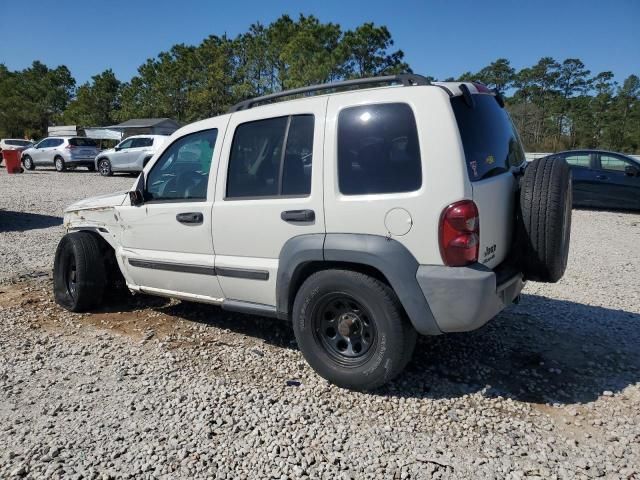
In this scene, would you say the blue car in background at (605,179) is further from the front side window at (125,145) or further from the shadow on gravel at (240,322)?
the front side window at (125,145)

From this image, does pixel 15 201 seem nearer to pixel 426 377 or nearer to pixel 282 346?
pixel 282 346

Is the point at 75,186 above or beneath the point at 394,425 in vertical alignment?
above

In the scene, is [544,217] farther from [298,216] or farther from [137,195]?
[137,195]

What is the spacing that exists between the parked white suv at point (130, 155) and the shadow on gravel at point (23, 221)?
8882mm

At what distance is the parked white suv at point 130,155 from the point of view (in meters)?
19.4

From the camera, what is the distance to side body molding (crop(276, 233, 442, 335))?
2.78 meters

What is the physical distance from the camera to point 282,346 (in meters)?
3.92

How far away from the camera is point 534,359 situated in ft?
11.7

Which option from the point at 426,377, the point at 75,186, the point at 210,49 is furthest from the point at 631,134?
the point at 426,377

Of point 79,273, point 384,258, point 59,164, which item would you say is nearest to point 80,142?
point 59,164

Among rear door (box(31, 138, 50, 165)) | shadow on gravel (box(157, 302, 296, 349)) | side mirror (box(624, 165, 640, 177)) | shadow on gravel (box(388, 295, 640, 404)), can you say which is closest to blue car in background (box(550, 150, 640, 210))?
side mirror (box(624, 165, 640, 177))

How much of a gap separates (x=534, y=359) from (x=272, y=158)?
251cm

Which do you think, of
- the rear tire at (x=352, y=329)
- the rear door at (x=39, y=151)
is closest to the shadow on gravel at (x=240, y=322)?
the rear tire at (x=352, y=329)

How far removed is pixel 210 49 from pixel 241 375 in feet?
140
